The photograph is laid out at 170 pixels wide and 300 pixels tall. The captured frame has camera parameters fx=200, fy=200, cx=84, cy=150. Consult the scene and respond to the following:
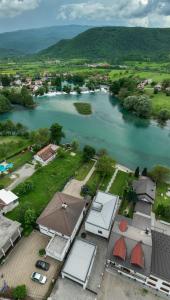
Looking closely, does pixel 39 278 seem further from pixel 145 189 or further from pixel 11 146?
pixel 11 146

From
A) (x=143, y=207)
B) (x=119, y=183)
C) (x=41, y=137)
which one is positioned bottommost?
(x=143, y=207)

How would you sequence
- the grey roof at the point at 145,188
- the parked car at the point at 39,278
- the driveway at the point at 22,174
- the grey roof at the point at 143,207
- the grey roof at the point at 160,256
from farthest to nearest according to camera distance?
the driveway at the point at 22,174 → the grey roof at the point at 145,188 → the grey roof at the point at 143,207 → the parked car at the point at 39,278 → the grey roof at the point at 160,256

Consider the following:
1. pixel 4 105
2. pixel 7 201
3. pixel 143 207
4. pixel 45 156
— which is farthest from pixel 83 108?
pixel 7 201

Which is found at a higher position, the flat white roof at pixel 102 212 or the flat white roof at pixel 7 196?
the flat white roof at pixel 102 212

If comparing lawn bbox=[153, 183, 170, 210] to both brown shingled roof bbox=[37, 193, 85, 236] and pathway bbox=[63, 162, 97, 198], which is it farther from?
brown shingled roof bbox=[37, 193, 85, 236]

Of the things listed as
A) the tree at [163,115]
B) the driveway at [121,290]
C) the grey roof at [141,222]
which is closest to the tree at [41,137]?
the grey roof at [141,222]

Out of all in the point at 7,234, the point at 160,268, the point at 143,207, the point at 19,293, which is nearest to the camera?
the point at 19,293

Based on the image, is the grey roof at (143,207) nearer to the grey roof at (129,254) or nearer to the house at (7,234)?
the grey roof at (129,254)
